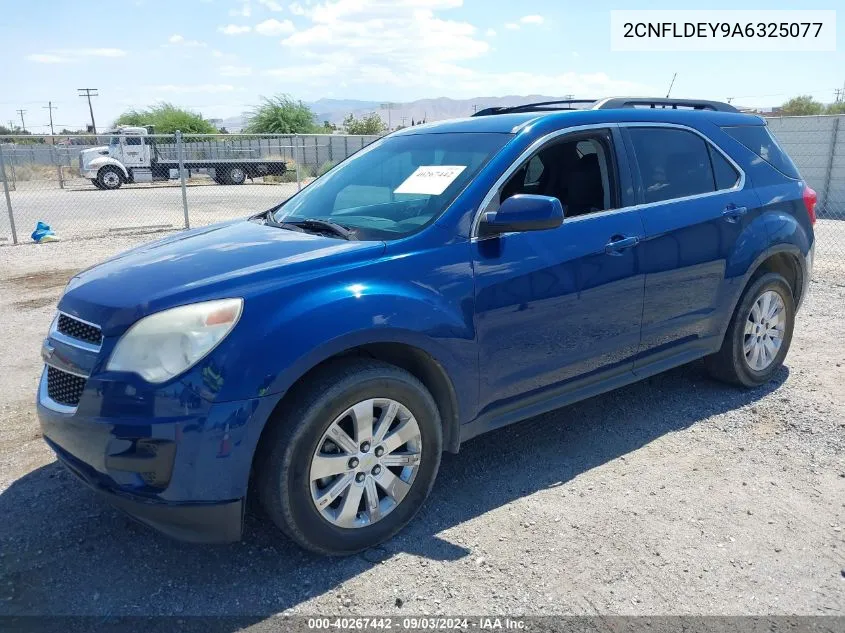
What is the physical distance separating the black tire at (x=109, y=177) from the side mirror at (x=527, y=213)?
29537 millimetres

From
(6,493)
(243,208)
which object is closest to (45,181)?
(243,208)

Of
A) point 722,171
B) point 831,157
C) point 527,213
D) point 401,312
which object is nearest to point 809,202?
point 722,171

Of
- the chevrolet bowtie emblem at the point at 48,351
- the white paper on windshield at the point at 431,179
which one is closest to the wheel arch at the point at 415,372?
the white paper on windshield at the point at 431,179

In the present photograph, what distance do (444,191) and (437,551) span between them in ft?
5.63

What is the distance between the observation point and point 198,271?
9.95 ft

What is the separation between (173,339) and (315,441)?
0.69 m

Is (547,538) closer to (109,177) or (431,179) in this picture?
(431,179)

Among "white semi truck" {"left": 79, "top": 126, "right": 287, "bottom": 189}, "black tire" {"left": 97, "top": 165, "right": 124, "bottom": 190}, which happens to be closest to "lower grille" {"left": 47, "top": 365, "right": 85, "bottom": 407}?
"white semi truck" {"left": 79, "top": 126, "right": 287, "bottom": 189}

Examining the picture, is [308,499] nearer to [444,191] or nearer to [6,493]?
[444,191]

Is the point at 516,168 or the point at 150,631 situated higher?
the point at 516,168

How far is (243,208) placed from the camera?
64.3 feet

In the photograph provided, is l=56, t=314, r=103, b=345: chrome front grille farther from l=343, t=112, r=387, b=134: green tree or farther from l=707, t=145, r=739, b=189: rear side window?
l=343, t=112, r=387, b=134: green tree

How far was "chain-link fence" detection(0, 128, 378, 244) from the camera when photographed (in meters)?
15.6

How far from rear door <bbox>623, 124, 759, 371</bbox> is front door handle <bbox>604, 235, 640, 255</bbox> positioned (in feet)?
0.36
